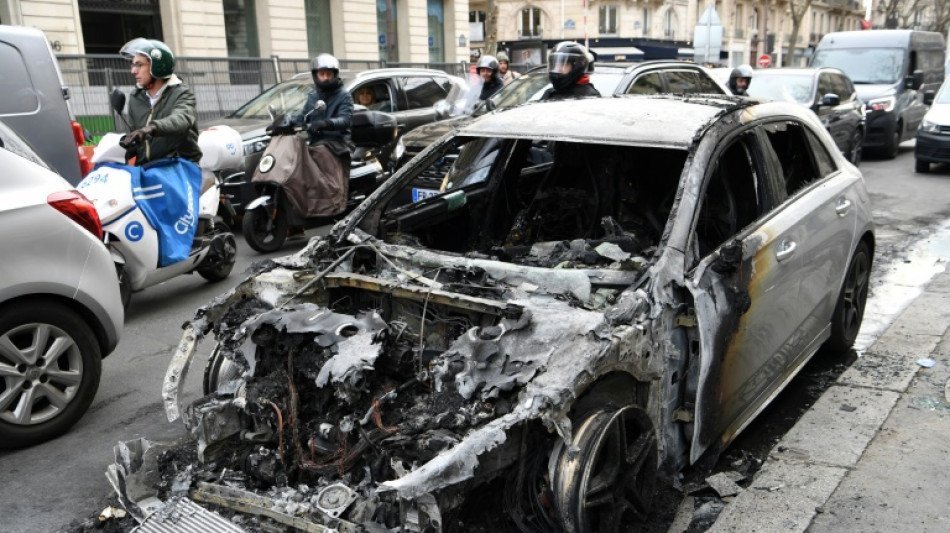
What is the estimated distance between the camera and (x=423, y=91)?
39.7 ft

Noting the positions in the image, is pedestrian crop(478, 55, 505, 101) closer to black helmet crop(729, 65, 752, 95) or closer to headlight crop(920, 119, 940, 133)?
black helmet crop(729, 65, 752, 95)

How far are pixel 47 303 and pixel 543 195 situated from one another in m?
2.90

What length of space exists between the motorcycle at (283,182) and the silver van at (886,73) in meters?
11.2

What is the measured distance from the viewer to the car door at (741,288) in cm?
346

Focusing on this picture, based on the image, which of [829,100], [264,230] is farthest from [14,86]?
[829,100]

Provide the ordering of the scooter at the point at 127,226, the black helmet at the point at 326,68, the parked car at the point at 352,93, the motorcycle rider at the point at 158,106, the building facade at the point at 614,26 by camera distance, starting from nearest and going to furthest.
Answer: the scooter at the point at 127,226
the motorcycle rider at the point at 158,106
the black helmet at the point at 326,68
the parked car at the point at 352,93
the building facade at the point at 614,26

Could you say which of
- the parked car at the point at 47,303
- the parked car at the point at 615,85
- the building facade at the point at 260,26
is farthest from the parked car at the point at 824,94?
the building facade at the point at 260,26

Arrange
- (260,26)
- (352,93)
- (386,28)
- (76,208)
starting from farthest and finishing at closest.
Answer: (386,28), (260,26), (352,93), (76,208)

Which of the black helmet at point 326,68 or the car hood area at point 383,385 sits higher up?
the black helmet at point 326,68

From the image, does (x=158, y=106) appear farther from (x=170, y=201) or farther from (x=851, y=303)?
(x=851, y=303)

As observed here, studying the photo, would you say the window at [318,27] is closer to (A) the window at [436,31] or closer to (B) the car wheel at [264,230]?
(A) the window at [436,31]

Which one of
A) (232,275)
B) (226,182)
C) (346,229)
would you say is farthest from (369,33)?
(346,229)

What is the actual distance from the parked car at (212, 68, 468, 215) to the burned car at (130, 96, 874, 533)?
529 centimetres

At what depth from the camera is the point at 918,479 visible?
3699mm
